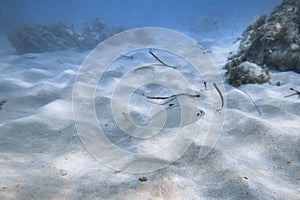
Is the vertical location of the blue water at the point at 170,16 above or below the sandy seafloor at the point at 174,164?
above

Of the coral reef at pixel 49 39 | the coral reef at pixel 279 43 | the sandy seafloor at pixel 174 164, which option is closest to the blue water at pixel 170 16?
the coral reef at pixel 49 39

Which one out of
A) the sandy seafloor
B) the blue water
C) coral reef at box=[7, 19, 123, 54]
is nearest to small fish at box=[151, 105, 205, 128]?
the sandy seafloor

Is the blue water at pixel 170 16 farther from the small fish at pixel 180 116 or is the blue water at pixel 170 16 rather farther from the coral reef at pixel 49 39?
the small fish at pixel 180 116

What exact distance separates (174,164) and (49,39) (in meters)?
13.5

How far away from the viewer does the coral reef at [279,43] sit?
213 inches

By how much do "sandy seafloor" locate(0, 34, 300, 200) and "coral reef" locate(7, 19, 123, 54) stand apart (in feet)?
33.4

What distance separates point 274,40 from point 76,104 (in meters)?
5.22

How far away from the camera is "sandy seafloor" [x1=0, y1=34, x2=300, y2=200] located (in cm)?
192

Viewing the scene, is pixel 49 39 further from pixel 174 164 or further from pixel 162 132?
pixel 174 164

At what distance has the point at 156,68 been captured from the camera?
643 cm

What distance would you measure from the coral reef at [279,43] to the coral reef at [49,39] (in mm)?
10950

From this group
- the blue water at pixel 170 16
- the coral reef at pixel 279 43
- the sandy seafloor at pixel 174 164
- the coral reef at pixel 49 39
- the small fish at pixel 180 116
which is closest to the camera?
the sandy seafloor at pixel 174 164

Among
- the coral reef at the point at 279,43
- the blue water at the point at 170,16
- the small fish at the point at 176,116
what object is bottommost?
the small fish at the point at 176,116

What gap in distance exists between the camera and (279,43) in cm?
564
